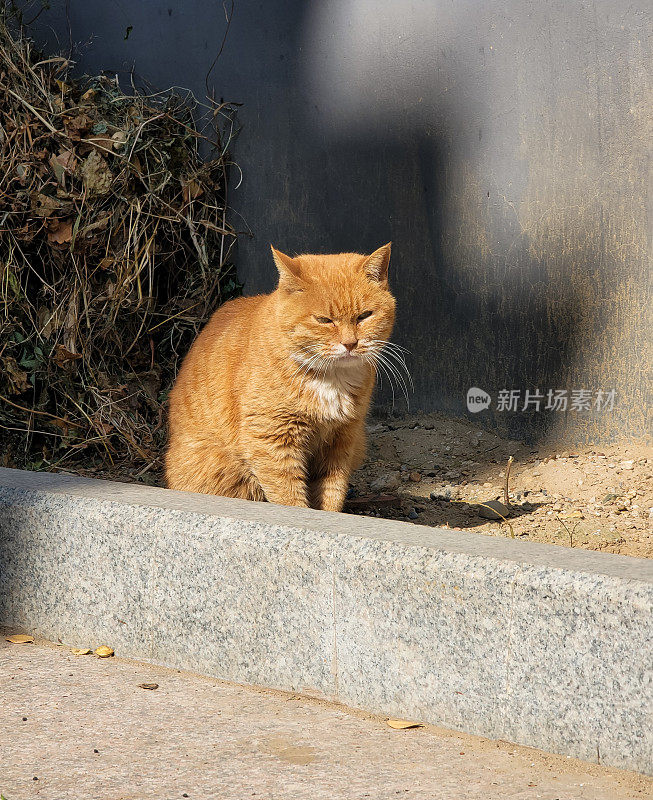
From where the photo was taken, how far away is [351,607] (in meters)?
2.22

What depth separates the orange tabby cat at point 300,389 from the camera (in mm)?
2984

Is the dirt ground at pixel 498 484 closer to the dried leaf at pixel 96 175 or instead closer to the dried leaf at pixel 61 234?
the dried leaf at pixel 61 234

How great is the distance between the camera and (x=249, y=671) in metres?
2.40

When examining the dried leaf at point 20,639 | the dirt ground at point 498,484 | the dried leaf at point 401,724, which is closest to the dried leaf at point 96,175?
the dirt ground at point 498,484

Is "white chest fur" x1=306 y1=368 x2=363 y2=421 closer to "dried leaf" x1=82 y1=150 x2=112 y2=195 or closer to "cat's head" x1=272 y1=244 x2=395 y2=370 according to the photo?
"cat's head" x1=272 y1=244 x2=395 y2=370

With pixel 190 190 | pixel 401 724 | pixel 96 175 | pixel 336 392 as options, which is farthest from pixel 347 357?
pixel 96 175

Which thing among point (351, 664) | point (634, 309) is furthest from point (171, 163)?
point (351, 664)

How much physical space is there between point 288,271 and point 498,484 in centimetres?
133

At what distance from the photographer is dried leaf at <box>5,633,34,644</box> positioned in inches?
107

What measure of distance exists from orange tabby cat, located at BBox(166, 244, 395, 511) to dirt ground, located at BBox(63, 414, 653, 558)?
0.47 meters

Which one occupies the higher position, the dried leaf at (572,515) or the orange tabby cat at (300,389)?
the orange tabby cat at (300,389)

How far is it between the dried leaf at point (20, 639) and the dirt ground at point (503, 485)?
4.33ft

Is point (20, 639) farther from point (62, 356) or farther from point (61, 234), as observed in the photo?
point (61, 234)

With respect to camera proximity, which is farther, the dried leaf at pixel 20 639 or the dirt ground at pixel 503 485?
the dirt ground at pixel 503 485
